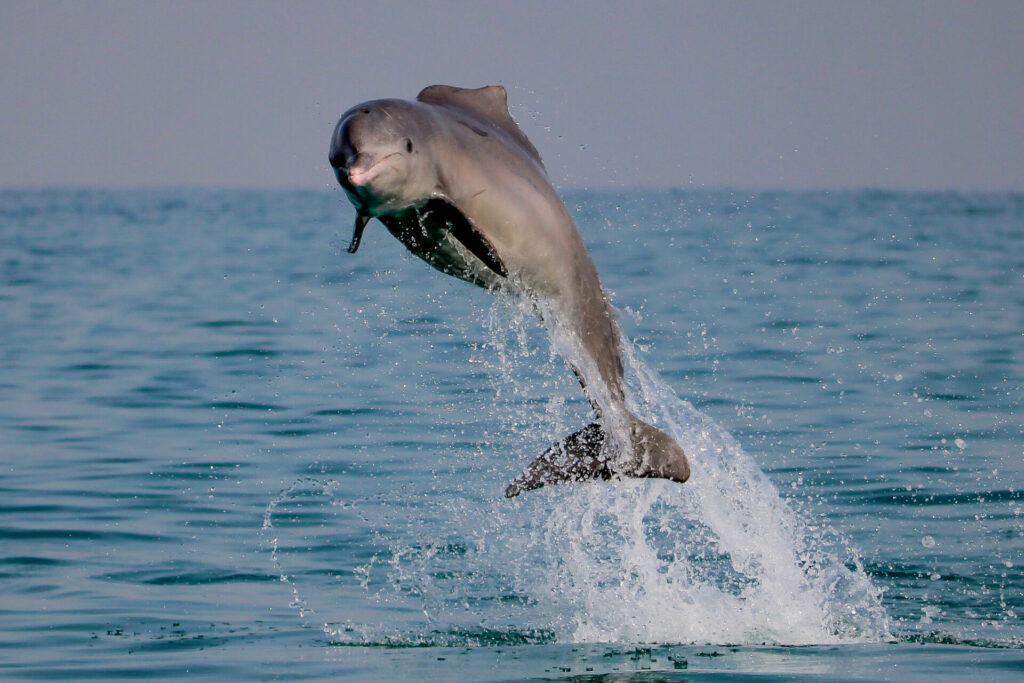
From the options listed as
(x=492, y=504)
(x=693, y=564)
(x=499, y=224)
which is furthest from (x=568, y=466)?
(x=492, y=504)

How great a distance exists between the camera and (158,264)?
116ft

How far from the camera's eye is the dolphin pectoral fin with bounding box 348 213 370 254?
252 inches

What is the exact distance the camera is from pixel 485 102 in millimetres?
7648

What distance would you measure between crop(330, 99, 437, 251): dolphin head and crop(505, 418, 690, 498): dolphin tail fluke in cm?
164

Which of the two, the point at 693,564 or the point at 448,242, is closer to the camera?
the point at 448,242

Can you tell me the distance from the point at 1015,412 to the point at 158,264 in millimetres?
24670

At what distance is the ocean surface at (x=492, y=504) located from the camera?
305 inches

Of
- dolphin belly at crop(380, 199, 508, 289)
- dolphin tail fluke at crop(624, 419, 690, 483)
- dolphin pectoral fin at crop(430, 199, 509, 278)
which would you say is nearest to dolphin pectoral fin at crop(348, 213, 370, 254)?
dolphin belly at crop(380, 199, 508, 289)

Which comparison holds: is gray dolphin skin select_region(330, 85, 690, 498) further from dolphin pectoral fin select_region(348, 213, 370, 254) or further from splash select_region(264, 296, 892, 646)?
splash select_region(264, 296, 892, 646)

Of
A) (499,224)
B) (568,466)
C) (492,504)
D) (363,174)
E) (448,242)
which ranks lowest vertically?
(492,504)

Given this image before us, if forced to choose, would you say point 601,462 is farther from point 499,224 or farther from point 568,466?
point 499,224

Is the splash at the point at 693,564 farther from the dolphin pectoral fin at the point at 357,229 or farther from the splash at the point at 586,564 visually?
the dolphin pectoral fin at the point at 357,229

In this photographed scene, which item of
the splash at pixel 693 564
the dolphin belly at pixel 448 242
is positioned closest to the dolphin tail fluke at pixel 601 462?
the splash at pixel 693 564

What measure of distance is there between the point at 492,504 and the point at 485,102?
3.91 m
